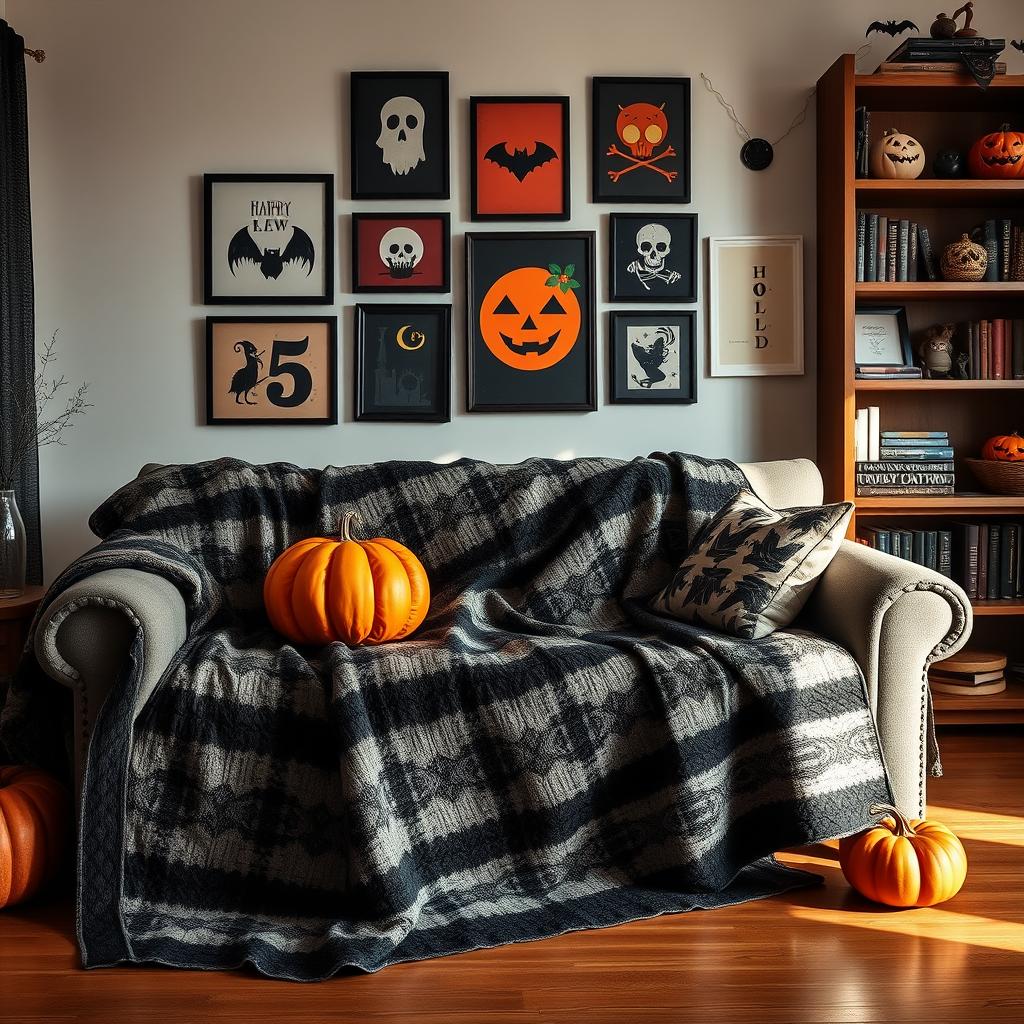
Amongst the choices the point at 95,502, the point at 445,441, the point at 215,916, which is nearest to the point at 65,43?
the point at 95,502

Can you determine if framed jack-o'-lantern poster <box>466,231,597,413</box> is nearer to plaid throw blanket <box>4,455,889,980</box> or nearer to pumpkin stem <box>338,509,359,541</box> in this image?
pumpkin stem <box>338,509,359,541</box>

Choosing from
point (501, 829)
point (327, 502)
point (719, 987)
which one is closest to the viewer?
point (719, 987)

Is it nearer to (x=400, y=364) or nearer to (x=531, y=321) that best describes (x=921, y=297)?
(x=531, y=321)

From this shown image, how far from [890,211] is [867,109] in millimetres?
321

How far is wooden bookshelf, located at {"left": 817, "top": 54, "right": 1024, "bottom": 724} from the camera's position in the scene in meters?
3.13

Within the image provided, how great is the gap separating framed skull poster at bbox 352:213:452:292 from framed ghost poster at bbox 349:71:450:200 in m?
0.08

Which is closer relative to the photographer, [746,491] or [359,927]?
[359,927]

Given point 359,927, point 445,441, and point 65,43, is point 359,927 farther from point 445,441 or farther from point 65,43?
point 65,43

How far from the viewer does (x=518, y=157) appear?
3301 mm

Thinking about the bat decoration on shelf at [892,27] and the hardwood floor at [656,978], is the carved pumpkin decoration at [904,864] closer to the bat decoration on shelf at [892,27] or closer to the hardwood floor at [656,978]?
the hardwood floor at [656,978]

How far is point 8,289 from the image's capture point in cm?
304

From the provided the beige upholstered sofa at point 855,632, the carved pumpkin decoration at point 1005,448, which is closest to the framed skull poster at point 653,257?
the carved pumpkin decoration at point 1005,448

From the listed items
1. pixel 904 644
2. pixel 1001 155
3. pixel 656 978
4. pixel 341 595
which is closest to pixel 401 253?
pixel 341 595

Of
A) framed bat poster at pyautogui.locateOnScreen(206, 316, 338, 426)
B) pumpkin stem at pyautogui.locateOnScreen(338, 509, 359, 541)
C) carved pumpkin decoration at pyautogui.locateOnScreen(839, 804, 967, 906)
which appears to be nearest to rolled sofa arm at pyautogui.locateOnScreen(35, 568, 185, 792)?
pumpkin stem at pyautogui.locateOnScreen(338, 509, 359, 541)
